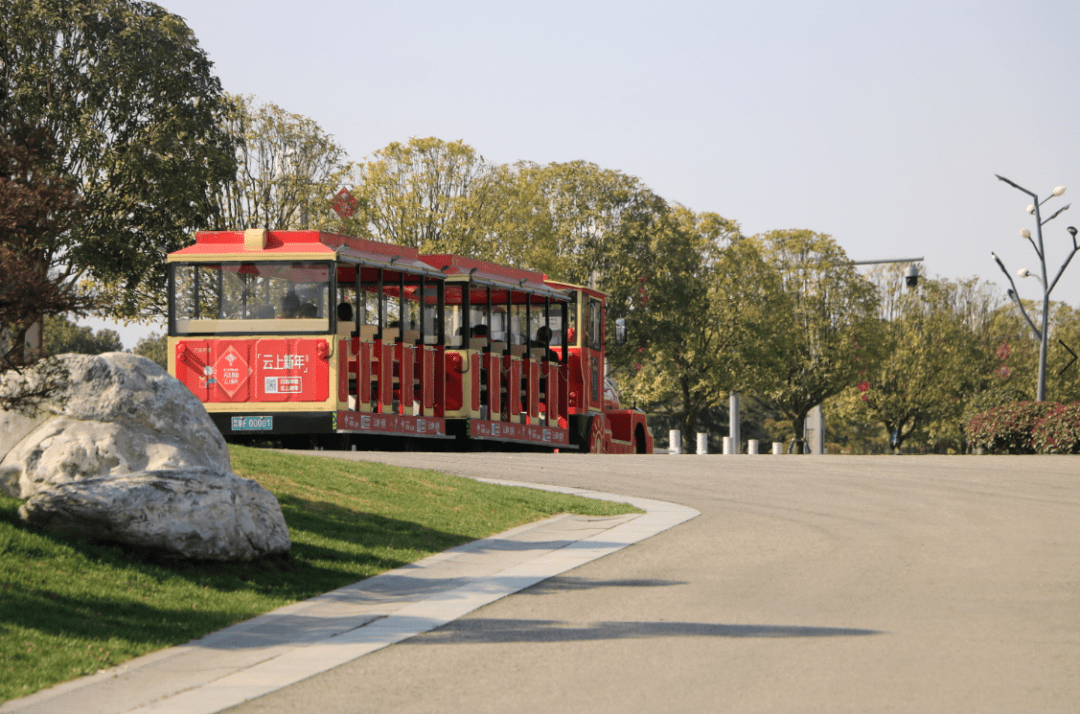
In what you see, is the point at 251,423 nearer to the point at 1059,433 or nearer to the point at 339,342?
the point at 339,342

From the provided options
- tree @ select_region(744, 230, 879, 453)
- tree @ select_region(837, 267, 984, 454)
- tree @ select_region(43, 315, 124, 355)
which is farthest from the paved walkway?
tree @ select_region(43, 315, 124, 355)

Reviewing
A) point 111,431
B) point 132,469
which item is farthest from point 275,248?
point 132,469

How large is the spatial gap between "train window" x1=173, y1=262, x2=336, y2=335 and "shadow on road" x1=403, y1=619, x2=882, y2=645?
13.0m

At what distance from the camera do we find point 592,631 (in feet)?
26.9

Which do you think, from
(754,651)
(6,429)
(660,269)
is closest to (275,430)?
(6,429)

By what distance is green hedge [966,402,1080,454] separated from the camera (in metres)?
27.1

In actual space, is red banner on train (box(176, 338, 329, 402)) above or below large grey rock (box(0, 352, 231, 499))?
above

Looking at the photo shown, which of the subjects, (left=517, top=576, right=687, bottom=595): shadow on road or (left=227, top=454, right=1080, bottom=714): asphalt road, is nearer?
(left=227, top=454, right=1080, bottom=714): asphalt road

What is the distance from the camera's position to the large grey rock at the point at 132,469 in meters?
9.89

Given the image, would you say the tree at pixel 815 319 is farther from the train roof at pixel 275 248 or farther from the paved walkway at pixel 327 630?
the paved walkway at pixel 327 630

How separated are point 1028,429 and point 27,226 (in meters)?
24.8

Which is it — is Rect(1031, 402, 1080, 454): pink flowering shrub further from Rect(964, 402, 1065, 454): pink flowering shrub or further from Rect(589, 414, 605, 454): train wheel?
Rect(589, 414, 605, 454): train wheel

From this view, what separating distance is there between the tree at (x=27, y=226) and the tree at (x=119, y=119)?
21.3 meters

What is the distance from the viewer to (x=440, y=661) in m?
7.37
